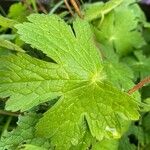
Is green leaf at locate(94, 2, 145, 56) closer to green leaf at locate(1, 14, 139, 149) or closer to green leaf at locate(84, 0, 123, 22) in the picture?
green leaf at locate(84, 0, 123, 22)

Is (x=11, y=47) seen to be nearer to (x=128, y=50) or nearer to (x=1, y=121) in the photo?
(x=1, y=121)

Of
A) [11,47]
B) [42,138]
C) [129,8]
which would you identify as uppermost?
[11,47]

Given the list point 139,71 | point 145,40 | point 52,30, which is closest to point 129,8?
point 145,40

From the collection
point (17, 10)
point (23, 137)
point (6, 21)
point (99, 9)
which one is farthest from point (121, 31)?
point (23, 137)

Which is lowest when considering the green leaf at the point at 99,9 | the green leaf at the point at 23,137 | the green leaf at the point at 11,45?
the green leaf at the point at 99,9

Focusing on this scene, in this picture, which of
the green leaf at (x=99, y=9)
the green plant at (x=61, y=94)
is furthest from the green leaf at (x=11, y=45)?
the green leaf at (x=99, y=9)

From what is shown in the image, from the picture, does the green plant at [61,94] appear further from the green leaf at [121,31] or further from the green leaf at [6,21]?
the green leaf at [121,31]
